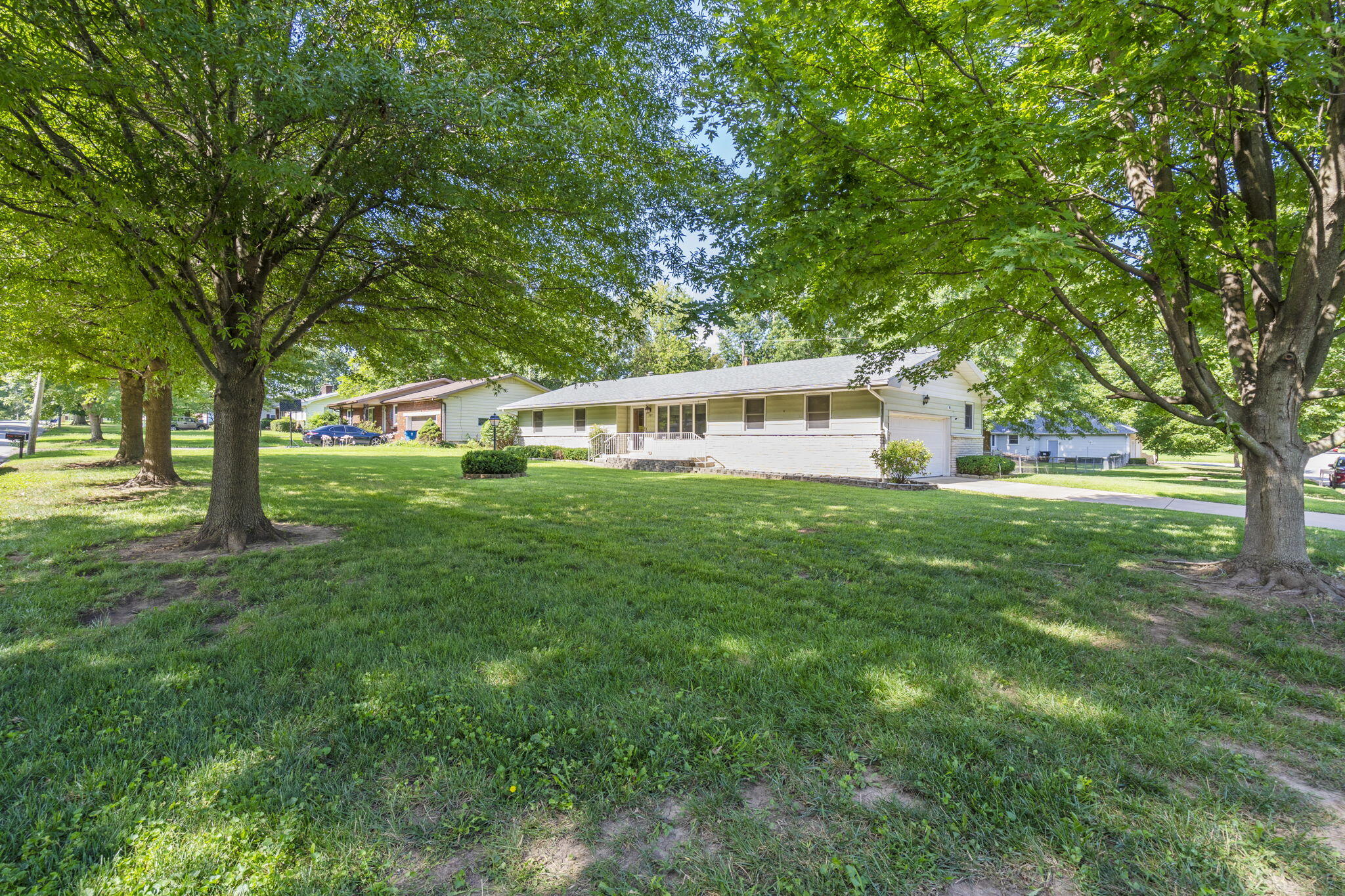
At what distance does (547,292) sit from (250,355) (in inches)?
121

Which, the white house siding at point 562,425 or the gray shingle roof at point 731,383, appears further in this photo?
the white house siding at point 562,425

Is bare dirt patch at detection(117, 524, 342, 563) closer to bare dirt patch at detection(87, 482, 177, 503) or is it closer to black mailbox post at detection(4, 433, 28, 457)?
bare dirt patch at detection(87, 482, 177, 503)

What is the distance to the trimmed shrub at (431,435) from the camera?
32469 mm

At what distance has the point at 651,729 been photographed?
8.78 feet

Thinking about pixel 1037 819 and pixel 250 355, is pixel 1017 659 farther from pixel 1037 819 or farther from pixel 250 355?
pixel 250 355

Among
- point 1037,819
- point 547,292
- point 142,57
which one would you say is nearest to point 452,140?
point 547,292

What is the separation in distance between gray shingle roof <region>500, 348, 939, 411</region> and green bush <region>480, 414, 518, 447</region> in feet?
4.84

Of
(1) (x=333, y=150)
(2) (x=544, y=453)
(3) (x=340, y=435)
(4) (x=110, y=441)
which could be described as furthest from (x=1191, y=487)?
(4) (x=110, y=441)

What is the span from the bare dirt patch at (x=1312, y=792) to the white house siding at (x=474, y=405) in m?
32.9

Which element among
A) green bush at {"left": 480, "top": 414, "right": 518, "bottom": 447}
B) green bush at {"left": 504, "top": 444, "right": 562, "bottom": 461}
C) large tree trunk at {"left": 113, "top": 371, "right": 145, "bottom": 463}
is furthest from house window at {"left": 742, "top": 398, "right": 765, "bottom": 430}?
large tree trunk at {"left": 113, "top": 371, "right": 145, "bottom": 463}

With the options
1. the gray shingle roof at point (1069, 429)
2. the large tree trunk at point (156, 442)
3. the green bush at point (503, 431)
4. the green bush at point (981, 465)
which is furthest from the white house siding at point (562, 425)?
the gray shingle roof at point (1069, 429)

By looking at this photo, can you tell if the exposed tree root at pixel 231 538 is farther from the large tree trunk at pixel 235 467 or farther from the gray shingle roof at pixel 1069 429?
the gray shingle roof at pixel 1069 429

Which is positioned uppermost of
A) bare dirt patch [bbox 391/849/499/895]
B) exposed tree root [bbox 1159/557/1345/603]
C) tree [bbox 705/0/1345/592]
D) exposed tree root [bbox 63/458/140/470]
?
tree [bbox 705/0/1345/592]

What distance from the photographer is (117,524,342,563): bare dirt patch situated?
5.82m
